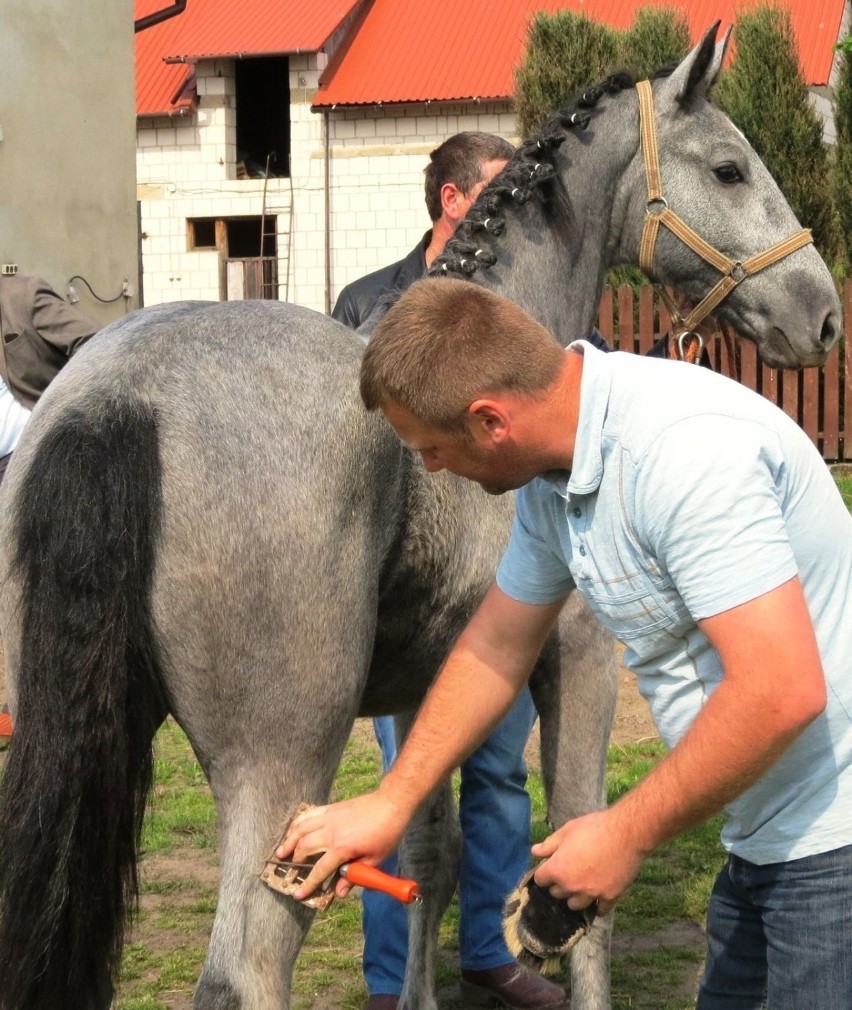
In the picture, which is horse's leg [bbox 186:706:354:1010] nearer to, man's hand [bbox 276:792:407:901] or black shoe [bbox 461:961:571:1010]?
man's hand [bbox 276:792:407:901]

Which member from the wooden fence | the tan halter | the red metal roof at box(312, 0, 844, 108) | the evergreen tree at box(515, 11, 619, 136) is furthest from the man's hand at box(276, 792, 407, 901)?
the red metal roof at box(312, 0, 844, 108)

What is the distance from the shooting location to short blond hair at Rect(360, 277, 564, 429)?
2107 millimetres

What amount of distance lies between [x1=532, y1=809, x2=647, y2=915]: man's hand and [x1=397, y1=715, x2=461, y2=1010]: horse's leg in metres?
1.81

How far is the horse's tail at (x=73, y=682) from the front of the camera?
2578mm

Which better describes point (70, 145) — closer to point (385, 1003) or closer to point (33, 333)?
point (33, 333)

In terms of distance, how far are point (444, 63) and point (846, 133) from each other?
14.1 m

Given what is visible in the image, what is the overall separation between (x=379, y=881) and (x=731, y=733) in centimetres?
76

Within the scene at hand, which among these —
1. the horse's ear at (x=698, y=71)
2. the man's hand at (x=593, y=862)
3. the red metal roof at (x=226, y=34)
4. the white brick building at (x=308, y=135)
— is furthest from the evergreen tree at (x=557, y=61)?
the man's hand at (x=593, y=862)

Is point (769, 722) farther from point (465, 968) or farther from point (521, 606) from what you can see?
point (465, 968)

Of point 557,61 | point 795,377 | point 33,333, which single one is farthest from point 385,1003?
point 557,61

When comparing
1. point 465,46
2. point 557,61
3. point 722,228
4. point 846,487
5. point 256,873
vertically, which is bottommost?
point 846,487

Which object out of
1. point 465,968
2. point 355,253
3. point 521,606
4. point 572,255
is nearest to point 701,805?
point 521,606

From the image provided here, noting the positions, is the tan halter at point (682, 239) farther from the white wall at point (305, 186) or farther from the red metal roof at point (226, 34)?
the red metal roof at point (226, 34)

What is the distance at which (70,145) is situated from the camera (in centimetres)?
1341
